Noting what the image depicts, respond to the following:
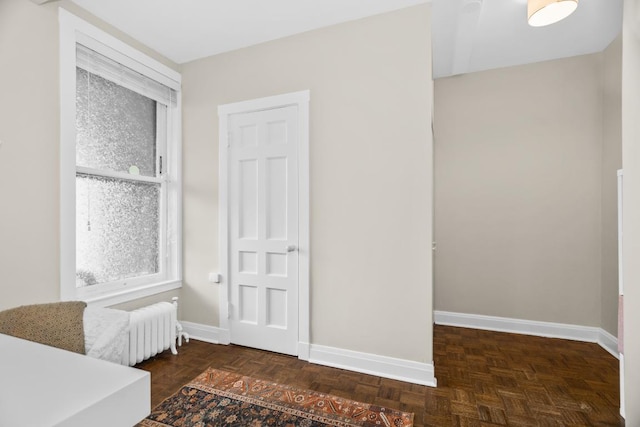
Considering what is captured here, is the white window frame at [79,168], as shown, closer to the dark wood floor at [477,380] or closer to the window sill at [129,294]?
the window sill at [129,294]

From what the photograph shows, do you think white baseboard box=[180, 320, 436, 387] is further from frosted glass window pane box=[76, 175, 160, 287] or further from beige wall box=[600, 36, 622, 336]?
beige wall box=[600, 36, 622, 336]

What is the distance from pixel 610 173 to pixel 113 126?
4.40 m

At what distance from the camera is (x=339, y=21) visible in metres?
2.52

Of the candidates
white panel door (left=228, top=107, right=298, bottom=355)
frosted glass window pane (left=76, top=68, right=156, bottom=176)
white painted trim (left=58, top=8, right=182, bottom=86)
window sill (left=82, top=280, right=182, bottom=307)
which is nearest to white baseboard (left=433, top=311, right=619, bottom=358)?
white panel door (left=228, top=107, right=298, bottom=355)

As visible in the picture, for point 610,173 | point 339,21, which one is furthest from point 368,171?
point 610,173

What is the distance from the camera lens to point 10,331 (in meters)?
1.16

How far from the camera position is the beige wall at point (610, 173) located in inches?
110

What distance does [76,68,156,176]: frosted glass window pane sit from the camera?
7.89 feet

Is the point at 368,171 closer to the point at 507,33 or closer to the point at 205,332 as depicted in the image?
the point at 507,33

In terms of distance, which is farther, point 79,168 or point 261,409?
point 79,168

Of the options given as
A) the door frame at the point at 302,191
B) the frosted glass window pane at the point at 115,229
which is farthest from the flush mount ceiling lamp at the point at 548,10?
the frosted glass window pane at the point at 115,229

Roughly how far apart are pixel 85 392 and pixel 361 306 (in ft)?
7.29

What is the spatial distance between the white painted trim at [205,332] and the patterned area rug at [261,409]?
73 centimetres

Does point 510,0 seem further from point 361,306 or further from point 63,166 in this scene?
point 63,166
